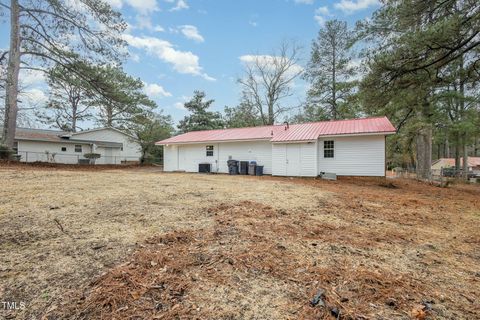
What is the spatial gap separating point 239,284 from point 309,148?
11.9m

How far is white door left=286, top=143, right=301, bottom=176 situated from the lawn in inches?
348

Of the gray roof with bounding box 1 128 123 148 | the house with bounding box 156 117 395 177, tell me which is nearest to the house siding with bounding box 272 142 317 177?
the house with bounding box 156 117 395 177

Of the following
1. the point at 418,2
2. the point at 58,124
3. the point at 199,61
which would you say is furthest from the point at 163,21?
the point at 58,124

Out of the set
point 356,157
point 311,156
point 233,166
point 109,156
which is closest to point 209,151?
point 233,166

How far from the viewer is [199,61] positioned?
19.4m

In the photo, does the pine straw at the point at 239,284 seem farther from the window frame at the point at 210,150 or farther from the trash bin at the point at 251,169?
the window frame at the point at 210,150

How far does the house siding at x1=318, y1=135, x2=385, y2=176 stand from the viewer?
12320mm

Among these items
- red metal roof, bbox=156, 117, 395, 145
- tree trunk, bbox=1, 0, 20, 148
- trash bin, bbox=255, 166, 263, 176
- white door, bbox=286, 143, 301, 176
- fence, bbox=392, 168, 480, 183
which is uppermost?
tree trunk, bbox=1, 0, 20, 148

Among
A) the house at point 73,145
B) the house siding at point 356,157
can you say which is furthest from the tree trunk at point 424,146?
the house at point 73,145

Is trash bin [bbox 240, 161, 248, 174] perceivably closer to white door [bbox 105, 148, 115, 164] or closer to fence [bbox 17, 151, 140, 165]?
fence [bbox 17, 151, 140, 165]

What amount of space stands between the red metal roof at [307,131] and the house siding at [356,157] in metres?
0.49

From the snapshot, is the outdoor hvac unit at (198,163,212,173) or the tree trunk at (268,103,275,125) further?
the tree trunk at (268,103,275,125)

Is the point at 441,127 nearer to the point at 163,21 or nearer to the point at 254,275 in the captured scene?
the point at 163,21

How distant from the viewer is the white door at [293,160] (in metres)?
13.7
